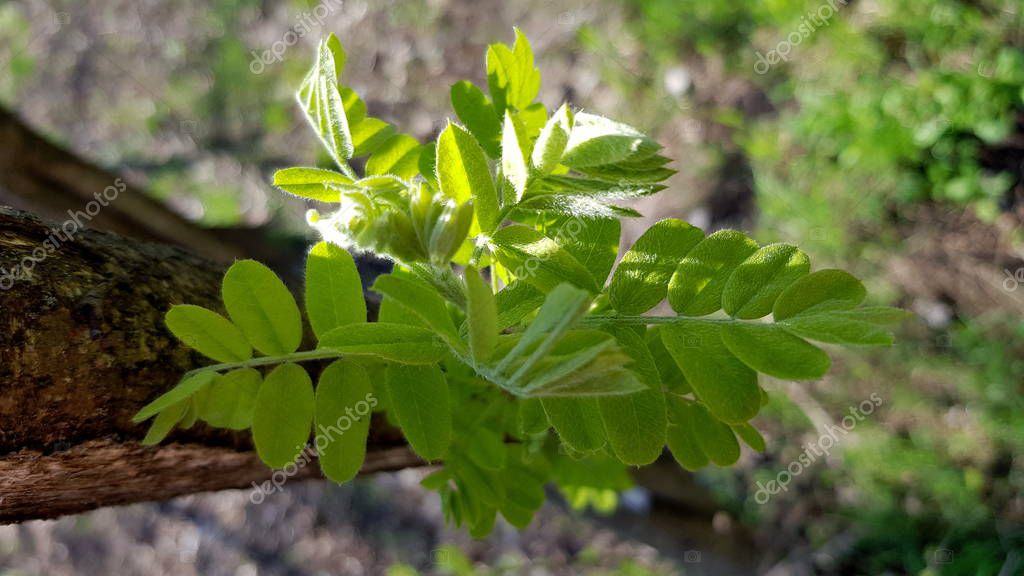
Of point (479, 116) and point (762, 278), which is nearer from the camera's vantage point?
point (762, 278)

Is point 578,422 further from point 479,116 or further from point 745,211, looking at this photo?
point 745,211

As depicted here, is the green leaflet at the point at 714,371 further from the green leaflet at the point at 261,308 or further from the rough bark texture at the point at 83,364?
the rough bark texture at the point at 83,364

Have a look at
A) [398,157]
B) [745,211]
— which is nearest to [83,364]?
[398,157]

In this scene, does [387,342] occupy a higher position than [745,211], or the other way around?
[387,342]

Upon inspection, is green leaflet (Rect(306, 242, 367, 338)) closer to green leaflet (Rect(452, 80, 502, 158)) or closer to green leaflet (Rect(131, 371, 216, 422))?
green leaflet (Rect(131, 371, 216, 422))

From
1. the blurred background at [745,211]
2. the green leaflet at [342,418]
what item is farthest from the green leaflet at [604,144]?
the blurred background at [745,211]

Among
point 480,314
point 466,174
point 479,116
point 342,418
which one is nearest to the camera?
point 480,314

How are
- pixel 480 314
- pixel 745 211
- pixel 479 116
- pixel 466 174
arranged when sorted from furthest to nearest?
pixel 745 211, pixel 479 116, pixel 466 174, pixel 480 314

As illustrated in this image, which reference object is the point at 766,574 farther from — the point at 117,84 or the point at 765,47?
the point at 117,84
